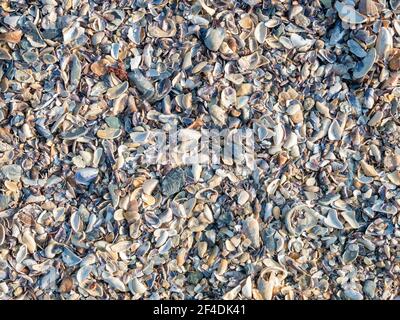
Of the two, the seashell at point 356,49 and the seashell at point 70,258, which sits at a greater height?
the seashell at point 356,49

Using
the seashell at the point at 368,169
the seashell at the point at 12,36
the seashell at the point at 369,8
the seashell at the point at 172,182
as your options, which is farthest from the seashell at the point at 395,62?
the seashell at the point at 12,36

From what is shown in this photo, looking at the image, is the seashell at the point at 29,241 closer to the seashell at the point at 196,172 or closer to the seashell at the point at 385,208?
the seashell at the point at 196,172

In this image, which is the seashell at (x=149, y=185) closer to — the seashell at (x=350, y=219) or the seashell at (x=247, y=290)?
the seashell at (x=247, y=290)

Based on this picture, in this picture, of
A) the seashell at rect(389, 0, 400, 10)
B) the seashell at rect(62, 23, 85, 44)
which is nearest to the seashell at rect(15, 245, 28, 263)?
the seashell at rect(62, 23, 85, 44)

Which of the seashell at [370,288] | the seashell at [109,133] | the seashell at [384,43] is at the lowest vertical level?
the seashell at [370,288]

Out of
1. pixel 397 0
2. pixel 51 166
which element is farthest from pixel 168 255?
pixel 397 0

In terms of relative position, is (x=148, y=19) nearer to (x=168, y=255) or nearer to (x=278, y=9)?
(x=278, y=9)
